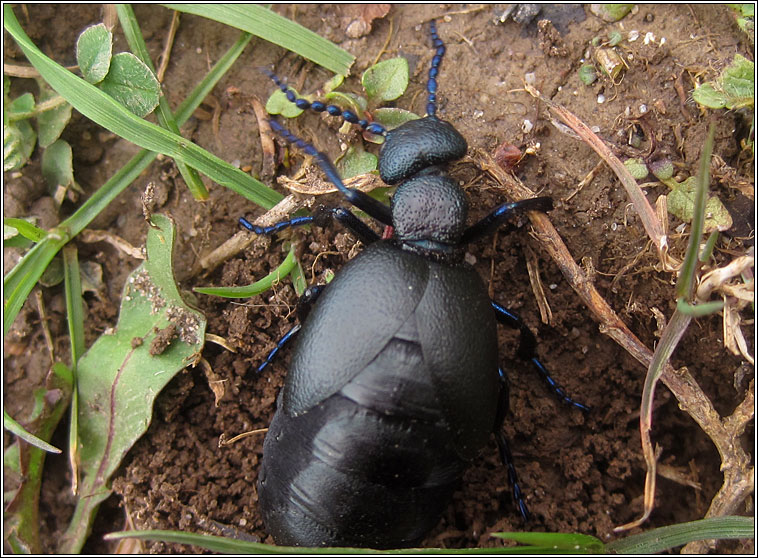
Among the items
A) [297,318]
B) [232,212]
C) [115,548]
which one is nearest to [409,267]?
[297,318]

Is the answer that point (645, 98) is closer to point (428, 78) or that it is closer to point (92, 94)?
point (428, 78)

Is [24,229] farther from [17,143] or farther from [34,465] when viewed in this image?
[34,465]

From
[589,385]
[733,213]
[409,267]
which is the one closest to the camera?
[409,267]

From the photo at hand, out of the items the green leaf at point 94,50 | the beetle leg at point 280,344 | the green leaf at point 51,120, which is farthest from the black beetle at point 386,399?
the green leaf at point 51,120

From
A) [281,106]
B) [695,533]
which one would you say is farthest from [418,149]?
[695,533]

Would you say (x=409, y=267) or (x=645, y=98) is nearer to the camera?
(x=409, y=267)
